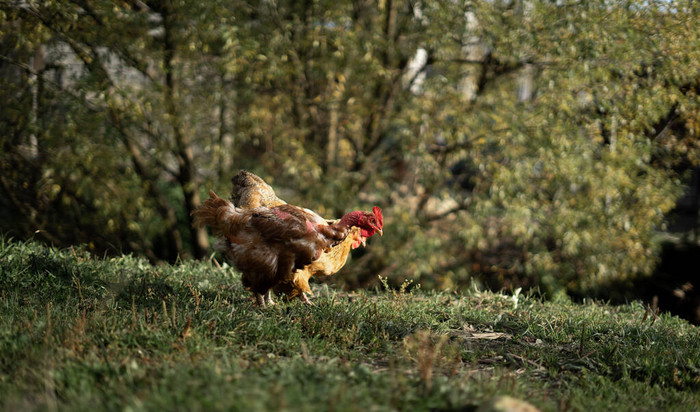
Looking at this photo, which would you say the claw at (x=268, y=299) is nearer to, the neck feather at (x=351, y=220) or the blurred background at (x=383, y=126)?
the neck feather at (x=351, y=220)

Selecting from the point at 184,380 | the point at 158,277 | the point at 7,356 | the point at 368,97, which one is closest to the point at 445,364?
the point at 184,380

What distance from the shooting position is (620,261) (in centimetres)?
888

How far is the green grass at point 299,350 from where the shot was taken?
242cm

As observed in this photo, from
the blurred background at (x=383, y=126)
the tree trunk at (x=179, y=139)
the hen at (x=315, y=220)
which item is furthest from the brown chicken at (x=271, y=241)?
the tree trunk at (x=179, y=139)

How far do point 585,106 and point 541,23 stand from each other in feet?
4.94

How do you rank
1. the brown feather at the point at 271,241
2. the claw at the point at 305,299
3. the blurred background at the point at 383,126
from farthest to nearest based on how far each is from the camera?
1. the blurred background at the point at 383,126
2. the claw at the point at 305,299
3. the brown feather at the point at 271,241

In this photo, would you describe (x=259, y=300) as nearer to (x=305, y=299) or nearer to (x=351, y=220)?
(x=305, y=299)

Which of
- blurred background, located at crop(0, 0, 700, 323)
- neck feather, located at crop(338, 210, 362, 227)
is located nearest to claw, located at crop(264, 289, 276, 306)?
neck feather, located at crop(338, 210, 362, 227)

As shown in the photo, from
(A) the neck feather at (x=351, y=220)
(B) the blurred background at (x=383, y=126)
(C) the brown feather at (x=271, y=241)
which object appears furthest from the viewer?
(B) the blurred background at (x=383, y=126)

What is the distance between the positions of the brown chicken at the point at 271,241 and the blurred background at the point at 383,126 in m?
2.33

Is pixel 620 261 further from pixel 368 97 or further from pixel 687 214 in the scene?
pixel 368 97

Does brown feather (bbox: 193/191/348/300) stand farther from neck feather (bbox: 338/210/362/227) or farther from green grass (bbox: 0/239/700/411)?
green grass (bbox: 0/239/700/411)

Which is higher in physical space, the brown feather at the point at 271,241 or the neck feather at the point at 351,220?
the neck feather at the point at 351,220

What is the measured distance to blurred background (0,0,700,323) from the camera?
6828 millimetres
